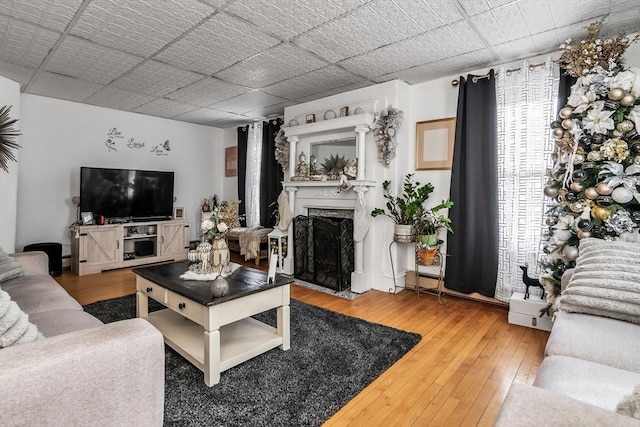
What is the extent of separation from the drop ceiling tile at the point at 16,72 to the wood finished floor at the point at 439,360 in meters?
2.37

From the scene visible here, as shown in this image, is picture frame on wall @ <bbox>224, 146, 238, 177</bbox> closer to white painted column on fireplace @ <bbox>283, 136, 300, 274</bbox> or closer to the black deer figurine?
white painted column on fireplace @ <bbox>283, 136, 300, 274</bbox>

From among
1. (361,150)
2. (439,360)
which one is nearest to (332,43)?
(361,150)

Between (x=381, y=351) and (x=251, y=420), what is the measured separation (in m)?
1.04

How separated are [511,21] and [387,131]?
1.42 m

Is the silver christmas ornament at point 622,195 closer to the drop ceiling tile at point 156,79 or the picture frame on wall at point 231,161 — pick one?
the drop ceiling tile at point 156,79

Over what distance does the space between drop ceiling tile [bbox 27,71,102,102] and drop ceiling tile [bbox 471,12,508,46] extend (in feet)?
13.3

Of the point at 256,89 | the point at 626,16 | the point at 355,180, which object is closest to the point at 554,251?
the point at 626,16

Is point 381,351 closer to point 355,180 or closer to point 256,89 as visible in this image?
point 355,180

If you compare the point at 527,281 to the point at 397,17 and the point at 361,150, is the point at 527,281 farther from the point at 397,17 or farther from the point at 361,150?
the point at 397,17

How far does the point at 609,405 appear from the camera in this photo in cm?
100

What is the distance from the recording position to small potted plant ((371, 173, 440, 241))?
347 centimetres

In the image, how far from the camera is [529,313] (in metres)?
2.81

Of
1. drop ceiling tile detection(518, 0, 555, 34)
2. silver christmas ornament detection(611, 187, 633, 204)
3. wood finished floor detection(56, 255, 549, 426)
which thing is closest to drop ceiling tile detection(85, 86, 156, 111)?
wood finished floor detection(56, 255, 549, 426)

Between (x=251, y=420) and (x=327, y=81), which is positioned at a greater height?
(x=327, y=81)
